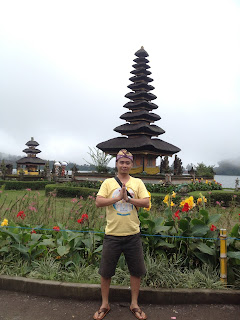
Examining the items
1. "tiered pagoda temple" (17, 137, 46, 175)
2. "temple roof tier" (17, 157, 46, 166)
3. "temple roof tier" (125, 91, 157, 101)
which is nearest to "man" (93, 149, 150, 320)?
"temple roof tier" (125, 91, 157, 101)

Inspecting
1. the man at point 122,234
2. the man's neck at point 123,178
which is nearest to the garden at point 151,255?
the man at point 122,234

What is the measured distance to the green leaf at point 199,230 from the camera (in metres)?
3.75

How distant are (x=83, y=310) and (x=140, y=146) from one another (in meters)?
22.3

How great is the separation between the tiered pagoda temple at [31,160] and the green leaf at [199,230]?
46.2 m

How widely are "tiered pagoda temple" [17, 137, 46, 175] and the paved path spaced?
4599 cm

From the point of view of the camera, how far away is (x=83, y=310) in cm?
310

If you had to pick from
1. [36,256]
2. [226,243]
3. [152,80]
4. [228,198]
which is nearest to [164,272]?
[226,243]

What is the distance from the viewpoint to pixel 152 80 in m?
31.0

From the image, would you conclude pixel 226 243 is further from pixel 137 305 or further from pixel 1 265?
pixel 1 265

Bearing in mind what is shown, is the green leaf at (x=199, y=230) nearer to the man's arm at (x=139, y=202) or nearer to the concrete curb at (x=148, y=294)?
the concrete curb at (x=148, y=294)

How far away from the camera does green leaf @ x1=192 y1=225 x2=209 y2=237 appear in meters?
3.75

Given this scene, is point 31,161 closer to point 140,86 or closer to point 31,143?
point 31,143

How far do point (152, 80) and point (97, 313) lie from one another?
3040 cm

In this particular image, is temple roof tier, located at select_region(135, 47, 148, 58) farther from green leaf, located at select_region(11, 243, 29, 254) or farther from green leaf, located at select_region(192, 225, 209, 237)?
green leaf, located at select_region(11, 243, 29, 254)
